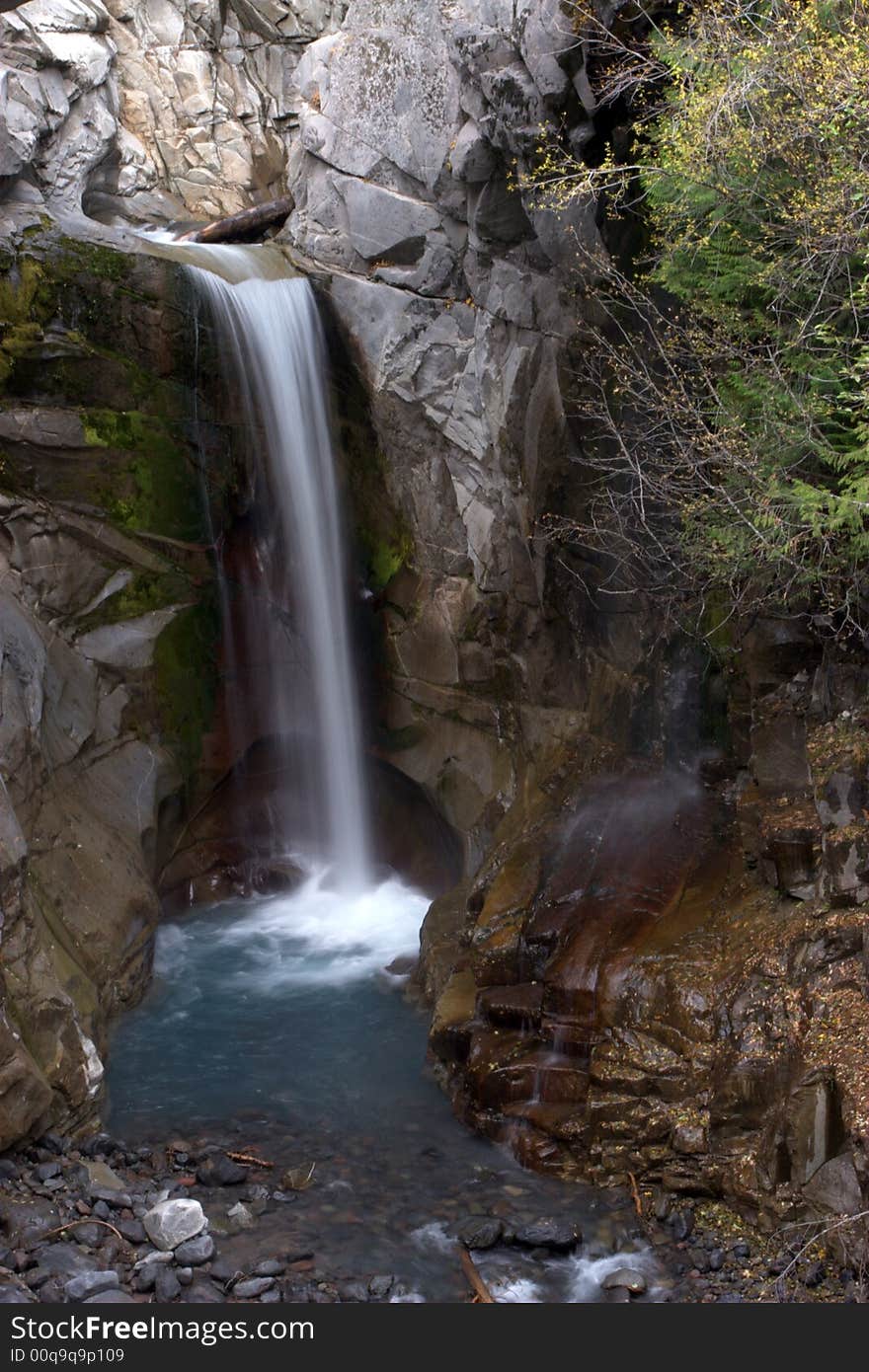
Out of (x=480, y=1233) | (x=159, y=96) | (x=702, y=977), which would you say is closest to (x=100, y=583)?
(x=702, y=977)

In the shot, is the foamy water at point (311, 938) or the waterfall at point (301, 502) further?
the waterfall at point (301, 502)

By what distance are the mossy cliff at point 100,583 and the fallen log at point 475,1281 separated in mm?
4579

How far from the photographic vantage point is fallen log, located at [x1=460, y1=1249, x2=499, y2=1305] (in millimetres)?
7305

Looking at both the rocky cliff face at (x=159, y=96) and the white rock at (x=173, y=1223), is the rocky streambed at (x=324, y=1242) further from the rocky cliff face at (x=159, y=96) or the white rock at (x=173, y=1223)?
the rocky cliff face at (x=159, y=96)

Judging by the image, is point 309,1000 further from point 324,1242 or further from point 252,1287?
point 252,1287

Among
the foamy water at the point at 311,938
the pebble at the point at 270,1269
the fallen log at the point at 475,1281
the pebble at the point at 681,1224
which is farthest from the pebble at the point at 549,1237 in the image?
the foamy water at the point at 311,938

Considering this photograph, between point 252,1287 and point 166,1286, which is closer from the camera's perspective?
point 166,1286

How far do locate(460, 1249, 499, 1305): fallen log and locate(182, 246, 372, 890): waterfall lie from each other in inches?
289

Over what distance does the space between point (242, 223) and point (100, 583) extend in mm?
6046

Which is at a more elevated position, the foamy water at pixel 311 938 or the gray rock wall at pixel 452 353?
the gray rock wall at pixel 452 353

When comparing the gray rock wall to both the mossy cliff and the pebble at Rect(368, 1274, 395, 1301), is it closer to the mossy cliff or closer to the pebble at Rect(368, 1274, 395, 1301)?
the mossy cliff

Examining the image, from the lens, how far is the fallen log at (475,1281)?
7.30 metres

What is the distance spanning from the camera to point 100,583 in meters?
13.3

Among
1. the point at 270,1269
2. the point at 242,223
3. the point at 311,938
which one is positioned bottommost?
the point at 270,1269
